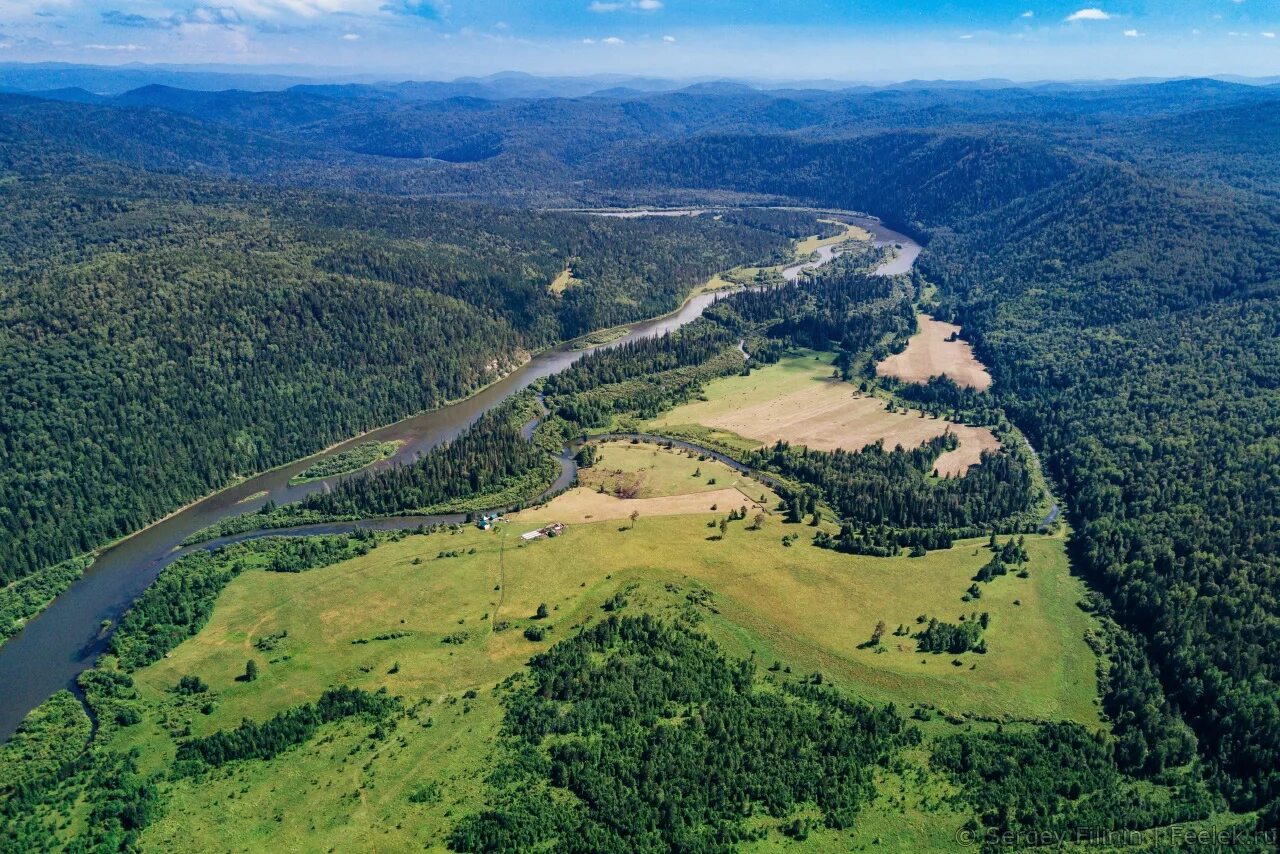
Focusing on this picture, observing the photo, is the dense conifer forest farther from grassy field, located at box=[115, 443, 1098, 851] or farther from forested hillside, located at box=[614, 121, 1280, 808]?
forested hillside, located at box=[614, 121, 1280, 808]

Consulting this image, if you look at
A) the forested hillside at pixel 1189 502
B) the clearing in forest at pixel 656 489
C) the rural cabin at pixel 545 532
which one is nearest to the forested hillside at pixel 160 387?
the clearing in forest at pixel 656 489

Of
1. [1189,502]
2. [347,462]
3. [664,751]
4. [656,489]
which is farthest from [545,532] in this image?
[1189,502]

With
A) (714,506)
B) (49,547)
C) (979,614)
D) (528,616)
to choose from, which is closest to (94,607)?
(49,547)

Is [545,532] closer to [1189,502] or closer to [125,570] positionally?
[125,570]

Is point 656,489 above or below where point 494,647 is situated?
above

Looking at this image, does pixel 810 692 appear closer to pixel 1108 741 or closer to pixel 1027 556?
pixel 1108 741

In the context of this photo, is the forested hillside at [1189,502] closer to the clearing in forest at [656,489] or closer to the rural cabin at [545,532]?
the clearing in forest at [656,489]
